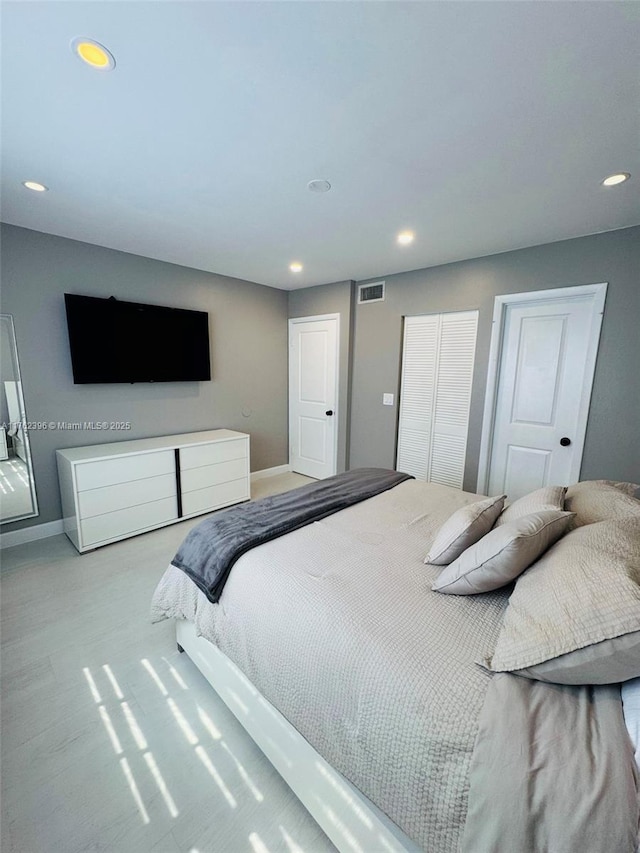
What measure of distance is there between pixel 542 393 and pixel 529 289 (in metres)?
0.88

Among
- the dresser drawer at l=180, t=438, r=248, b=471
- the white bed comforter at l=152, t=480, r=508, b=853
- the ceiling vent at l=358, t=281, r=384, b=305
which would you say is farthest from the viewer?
the ceiling vent at l=358, t=281, r=384, b=305

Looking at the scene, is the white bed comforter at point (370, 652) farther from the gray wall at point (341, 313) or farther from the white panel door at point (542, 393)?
the gray wall at point (341, 313)

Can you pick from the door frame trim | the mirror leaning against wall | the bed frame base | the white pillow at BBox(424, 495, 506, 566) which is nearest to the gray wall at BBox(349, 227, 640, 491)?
the door frame trim

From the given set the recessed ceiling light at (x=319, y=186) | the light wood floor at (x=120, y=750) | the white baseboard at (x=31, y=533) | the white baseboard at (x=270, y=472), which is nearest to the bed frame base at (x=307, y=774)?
the light wood floor at (x=120, y=750)

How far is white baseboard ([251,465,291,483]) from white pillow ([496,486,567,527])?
3402 millimetres

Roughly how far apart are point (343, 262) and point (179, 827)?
3703 mm

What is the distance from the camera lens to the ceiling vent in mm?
3789

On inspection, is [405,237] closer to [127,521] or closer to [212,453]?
[212,453]

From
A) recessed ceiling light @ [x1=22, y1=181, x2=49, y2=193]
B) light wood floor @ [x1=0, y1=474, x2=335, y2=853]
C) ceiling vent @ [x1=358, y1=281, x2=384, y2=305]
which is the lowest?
light wood floor @ [x1=0, y1=474, x2=335, y2=853]

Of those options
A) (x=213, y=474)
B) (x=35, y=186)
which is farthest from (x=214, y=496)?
(x=35, y=186)

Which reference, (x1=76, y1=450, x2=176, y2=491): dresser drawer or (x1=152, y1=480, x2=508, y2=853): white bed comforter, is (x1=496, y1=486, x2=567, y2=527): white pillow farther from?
(x1=76, y1=450, x2=176, y2=491): dresser drawer

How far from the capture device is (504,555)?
1117mm

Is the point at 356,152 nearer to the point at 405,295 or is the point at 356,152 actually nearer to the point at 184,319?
the point at 405,295

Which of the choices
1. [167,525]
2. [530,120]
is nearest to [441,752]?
[530,120]
